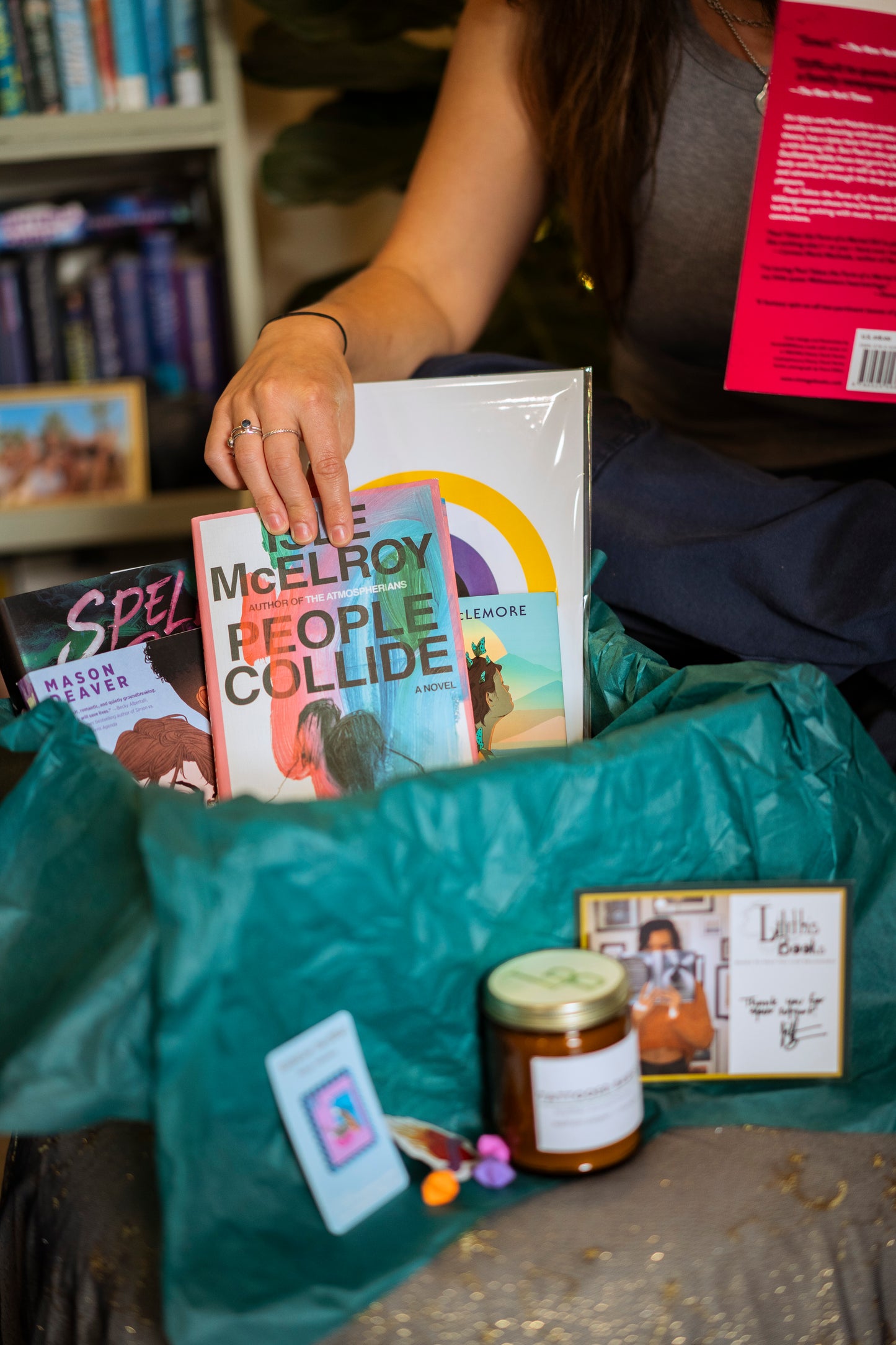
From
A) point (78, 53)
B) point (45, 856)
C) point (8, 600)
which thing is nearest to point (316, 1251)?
point (45, 856)

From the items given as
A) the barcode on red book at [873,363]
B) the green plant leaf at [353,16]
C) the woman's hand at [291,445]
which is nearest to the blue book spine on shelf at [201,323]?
the green plant leaf at [353,16]

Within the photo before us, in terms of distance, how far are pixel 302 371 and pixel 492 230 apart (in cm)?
39

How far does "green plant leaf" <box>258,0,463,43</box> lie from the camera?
1.31 m

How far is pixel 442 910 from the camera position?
1.61 ft

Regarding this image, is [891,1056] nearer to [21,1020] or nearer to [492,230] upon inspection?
[21,1020]

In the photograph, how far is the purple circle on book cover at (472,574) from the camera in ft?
2.32

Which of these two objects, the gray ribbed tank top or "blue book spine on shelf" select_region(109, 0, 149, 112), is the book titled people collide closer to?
the gray ribbed tank top

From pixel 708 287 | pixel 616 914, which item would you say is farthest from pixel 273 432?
pixel 708 287

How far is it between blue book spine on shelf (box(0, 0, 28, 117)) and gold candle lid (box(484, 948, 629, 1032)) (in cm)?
147

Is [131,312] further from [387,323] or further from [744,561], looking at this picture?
[744,561]

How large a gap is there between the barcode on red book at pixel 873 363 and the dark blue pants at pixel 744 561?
0.21 ft

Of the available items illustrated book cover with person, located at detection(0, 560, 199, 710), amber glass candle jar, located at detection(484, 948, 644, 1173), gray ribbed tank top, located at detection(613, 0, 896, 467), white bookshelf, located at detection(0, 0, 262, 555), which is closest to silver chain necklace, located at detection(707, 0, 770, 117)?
gray ribbed tank top, located at detection(613, 0, 896, 467)

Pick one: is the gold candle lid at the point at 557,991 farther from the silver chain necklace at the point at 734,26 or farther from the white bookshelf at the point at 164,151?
the white bookshelf at the point at 164,151

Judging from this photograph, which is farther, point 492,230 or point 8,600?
point 492,230
